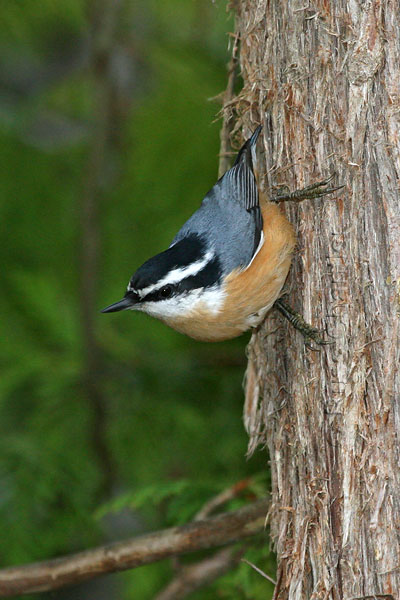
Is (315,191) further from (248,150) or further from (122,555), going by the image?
(122,555)

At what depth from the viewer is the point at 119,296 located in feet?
13.8

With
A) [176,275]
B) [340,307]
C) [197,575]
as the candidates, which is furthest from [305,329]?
Result: [197,575]

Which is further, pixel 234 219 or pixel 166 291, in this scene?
pixel 234 219

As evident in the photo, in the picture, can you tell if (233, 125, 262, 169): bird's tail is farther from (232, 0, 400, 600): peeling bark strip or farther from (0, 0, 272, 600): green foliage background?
(0, 0, 272, 600): green foliage background

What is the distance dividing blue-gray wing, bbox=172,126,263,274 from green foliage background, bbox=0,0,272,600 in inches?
43.8

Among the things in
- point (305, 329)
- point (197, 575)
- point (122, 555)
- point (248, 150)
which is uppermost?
point (248, 150)

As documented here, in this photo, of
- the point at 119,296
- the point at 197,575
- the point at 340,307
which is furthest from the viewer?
the point at 119,296

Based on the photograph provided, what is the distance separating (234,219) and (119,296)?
4.74 ft

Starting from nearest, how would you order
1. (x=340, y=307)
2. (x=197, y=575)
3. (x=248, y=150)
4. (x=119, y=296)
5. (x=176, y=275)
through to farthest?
(x=340, y=307) < (x=176, y=275) < (x=248, y=150) < (x=197, y=575) < (x=119, y=296)

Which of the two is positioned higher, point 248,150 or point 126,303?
point 248,150

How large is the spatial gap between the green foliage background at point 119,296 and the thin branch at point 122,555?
919 mm

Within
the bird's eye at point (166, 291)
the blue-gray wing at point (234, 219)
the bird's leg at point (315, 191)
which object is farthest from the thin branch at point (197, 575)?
the bird's leg at point (315, 191)

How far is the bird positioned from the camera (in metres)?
2.67

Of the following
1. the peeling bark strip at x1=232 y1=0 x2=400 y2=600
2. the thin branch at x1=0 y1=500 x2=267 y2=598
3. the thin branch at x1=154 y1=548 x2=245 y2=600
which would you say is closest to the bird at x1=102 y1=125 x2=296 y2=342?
the peeling bark strip at x1=232 y1=0 x2=400 y2=600
